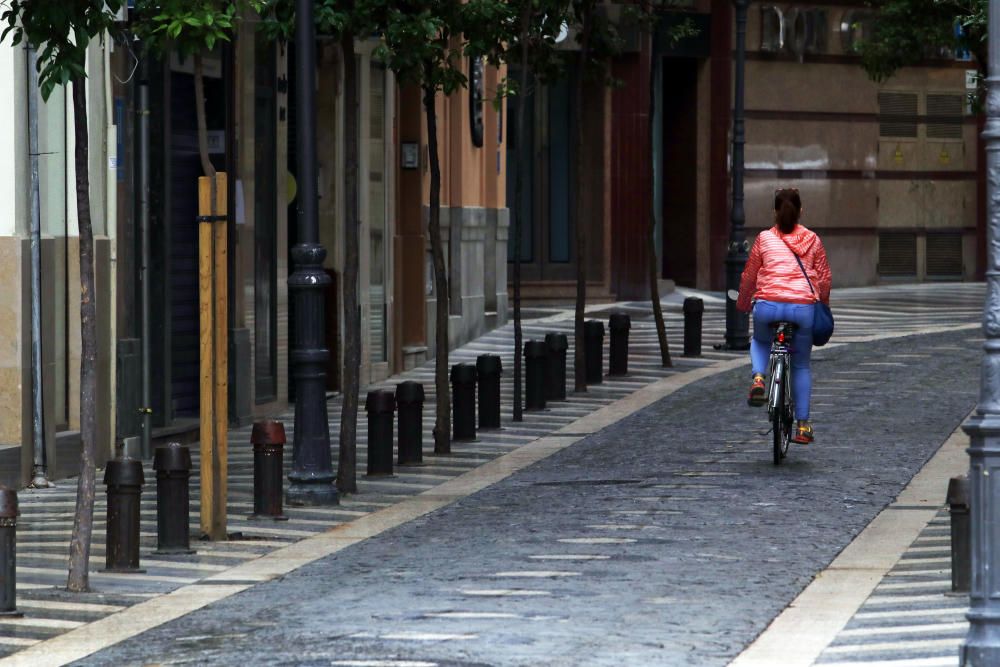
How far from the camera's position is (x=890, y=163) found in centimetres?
3722

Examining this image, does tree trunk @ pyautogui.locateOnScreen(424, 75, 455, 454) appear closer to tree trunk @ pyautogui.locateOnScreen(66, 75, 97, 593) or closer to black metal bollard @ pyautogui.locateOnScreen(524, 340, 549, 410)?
black metal bollard @ pyautogui.locateOnScreen(524, 340, 549, 410)

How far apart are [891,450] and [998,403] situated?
7649 millimetres

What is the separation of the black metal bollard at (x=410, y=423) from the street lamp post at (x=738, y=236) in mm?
9005

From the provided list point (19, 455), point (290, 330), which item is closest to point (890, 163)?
point (290, 330)

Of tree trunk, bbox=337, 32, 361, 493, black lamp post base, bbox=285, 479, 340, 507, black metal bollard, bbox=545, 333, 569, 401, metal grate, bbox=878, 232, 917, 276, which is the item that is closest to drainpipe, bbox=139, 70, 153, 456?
tree trunk, bbox=337, 32, 361, 493

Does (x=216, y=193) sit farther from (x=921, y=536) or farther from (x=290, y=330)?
(x=290, y=330)

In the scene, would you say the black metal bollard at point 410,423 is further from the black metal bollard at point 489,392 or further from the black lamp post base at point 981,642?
the black lamp post base at point 981,642

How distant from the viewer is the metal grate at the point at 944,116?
37.7 m

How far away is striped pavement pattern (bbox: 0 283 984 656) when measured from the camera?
954cm

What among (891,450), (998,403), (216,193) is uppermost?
(216,193)

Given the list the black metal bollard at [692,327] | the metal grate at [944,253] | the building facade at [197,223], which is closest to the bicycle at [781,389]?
the building facade at [197,223]

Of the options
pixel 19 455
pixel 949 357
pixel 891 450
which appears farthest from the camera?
pixel 949 357

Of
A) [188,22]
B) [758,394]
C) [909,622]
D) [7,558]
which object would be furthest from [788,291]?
[7,558]

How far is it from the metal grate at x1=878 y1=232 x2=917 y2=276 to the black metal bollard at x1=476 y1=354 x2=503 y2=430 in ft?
68.4
